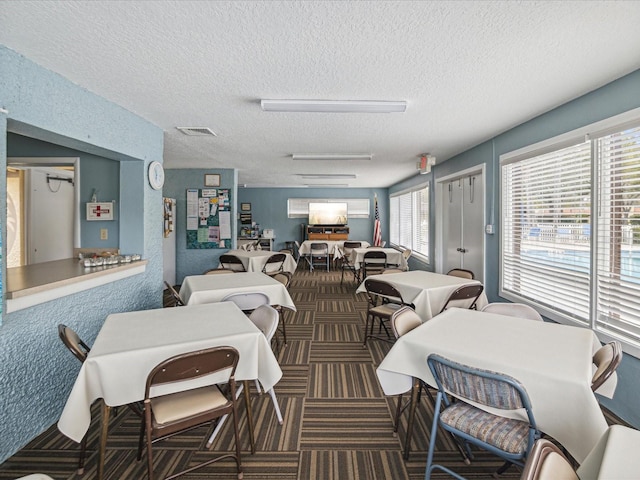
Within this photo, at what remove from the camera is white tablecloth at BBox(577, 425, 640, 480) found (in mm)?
940

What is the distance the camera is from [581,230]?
2.80 meters

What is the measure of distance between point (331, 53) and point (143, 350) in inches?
79.1

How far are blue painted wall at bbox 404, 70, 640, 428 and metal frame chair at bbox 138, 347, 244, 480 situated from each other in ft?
8.74

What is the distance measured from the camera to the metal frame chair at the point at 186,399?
5.08 ft

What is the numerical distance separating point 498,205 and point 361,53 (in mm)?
2914

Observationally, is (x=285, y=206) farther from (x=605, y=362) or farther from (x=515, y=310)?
(x=605, y=362)

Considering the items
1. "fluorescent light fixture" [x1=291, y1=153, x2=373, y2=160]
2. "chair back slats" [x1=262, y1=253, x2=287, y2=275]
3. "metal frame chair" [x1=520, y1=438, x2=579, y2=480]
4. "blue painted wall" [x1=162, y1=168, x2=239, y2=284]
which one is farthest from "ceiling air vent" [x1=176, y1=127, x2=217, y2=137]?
"metal frame chair" [x1=520, y1=438, x2=579, y2=480]

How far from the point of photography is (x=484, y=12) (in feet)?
5.41

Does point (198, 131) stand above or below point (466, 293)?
above

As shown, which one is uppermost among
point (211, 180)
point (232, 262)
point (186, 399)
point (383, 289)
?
point (211, 180)

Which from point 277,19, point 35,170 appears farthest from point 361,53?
point 35,170

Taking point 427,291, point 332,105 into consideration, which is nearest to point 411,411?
point 427,291

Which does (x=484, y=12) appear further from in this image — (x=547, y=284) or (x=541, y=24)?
(x=547, y=284)

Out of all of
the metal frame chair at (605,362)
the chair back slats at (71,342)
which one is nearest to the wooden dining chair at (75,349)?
the chair back slats at (71,342)
